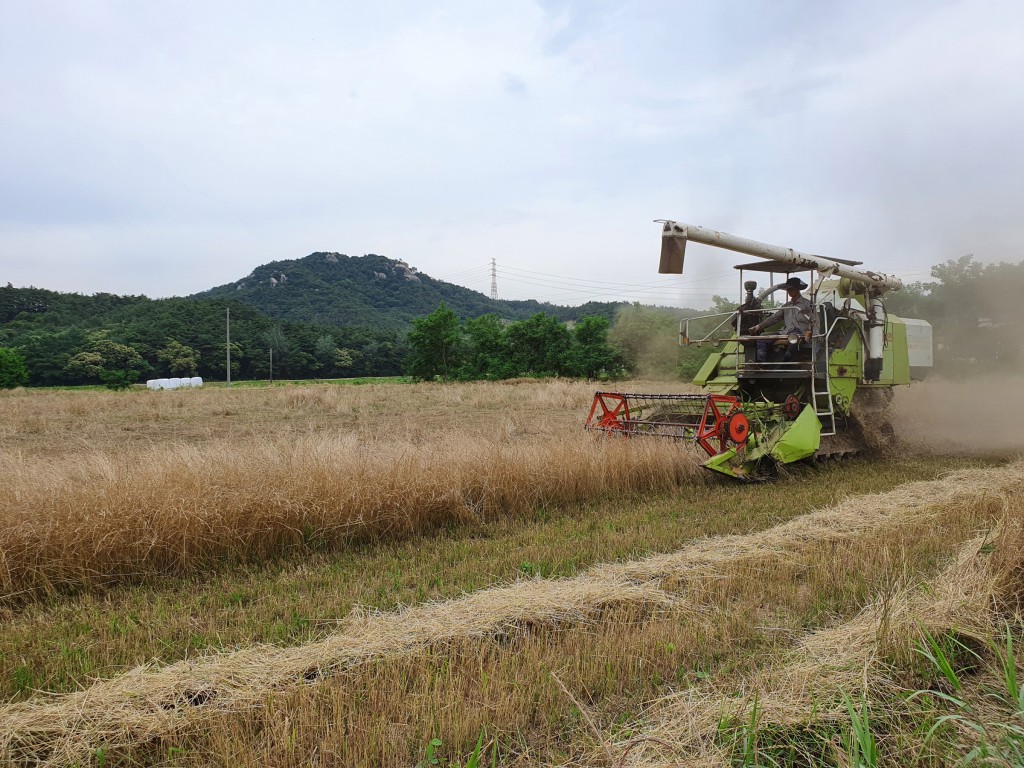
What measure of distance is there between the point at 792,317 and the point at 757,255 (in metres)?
1.10

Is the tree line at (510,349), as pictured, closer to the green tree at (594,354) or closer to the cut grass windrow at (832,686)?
the green tree at (594,354)

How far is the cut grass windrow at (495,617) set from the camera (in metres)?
2.62

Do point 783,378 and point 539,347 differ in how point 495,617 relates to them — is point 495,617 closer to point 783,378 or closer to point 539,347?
point 783,378

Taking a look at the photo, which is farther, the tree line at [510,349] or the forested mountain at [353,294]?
the forested mountain at [353,294]

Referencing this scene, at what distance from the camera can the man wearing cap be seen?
9500mm

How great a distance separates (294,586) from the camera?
15.1 feet

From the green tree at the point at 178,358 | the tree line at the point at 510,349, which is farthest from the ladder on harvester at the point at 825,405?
the green tree at the point at 178,358

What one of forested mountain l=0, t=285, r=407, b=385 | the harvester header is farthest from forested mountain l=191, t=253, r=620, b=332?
the harvester header

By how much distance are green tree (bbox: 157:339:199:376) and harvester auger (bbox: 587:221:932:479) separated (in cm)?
5825

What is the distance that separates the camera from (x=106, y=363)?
5484 cm

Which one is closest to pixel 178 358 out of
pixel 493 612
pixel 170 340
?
pixel 170 340

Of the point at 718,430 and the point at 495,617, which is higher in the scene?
the point at 718,430

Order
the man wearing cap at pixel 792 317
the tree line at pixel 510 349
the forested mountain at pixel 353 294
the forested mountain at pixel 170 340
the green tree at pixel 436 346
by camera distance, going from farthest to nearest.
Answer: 1. the forested mountain at pixel 353 294
2. the green tree at pixel 436 346
3. the forested mountain at pixel 170 340
4. the tree line at pixel 510 349
5. the man wearing cap at pixel 792 317

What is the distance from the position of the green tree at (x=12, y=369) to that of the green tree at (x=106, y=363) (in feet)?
10.5
